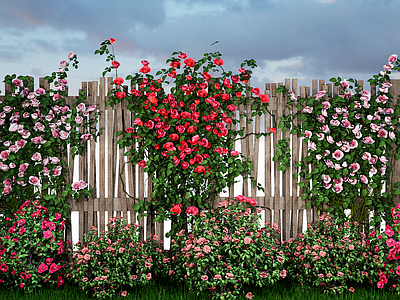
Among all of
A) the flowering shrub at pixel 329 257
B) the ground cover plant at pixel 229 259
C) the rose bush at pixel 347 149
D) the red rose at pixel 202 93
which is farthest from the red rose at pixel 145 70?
the flowering shrub at pixel 329 257

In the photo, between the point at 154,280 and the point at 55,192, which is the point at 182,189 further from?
the point at 55,192

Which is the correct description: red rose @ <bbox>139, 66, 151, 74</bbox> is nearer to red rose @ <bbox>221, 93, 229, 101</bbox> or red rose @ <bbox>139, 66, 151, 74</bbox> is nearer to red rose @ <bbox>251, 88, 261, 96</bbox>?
red rose @ <bbox>221, 93, 229, 101</bbox>

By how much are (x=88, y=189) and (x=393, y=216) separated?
3.21m

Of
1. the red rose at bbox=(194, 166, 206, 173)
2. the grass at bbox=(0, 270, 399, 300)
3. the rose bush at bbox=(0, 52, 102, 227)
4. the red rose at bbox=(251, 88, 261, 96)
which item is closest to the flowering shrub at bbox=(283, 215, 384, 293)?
the grass at bbox=(0, 270, 399, 300)

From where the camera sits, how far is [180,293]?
3.19 meters

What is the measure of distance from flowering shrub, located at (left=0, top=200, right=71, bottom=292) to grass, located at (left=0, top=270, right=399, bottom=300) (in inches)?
4.2

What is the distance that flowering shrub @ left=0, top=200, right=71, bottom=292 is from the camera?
3.35 m

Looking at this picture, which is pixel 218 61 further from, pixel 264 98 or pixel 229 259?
pixel 229 259

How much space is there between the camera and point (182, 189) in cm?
354

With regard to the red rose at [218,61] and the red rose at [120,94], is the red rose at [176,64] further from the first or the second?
the red rose at [120,94]

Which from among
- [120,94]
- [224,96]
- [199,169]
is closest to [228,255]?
[199,169]

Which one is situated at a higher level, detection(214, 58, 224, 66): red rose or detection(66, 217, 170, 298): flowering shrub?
detection(214, 58, 224, 66): red rose

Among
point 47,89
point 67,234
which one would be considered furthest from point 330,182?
point 47,89

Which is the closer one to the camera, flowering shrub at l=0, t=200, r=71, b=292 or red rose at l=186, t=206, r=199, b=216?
flowering shrub at l=0, t=200, r=71, b=292
